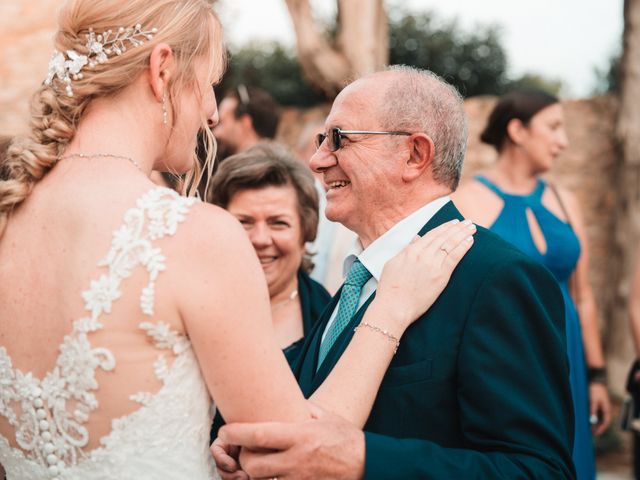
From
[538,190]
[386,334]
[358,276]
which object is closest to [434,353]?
[386,334]

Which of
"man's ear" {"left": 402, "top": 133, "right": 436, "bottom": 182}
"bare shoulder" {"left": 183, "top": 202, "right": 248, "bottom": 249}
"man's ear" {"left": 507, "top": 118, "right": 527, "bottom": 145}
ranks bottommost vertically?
"man's ear" {"left": 507, "top": 118, "right": 527, "bottom": 145}

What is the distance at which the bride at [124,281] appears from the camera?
1720 millimetres

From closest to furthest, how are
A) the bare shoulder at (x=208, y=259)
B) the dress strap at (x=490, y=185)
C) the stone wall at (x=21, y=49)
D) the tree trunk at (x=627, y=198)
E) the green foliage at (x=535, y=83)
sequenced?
the bare shoulder at (x=208, y=259)
the dress strap at (x=490, y=185)
the stone wall at (x=21, y=49)
the tree trunk at (x=627, y=198)
the green foliage at (x=535, y=83)

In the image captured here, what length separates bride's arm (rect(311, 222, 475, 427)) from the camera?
1992 millimetres

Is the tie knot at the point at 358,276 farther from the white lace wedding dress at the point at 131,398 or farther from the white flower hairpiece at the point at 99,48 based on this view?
the white flower hairpiece at the point at 99,48

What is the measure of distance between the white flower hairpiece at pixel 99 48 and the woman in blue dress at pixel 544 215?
301cm

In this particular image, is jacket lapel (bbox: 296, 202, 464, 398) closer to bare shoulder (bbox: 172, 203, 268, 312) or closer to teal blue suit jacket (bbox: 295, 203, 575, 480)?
teal blue suit jacket (bbox: 295, 203, 575, 480)

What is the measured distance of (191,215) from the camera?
5.71 ft

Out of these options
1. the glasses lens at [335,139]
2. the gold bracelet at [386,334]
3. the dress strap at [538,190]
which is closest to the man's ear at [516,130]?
the dress strap at [538,190]

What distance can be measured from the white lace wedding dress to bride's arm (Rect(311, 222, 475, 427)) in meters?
0.36

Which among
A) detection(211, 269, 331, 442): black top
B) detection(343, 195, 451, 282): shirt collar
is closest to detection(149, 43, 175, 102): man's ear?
detection(343, 195, 451, 282): shirt collar

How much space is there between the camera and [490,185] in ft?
15.5

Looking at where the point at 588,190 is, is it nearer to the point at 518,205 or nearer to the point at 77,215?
the point at 518,205

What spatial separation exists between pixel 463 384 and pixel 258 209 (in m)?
1.80
